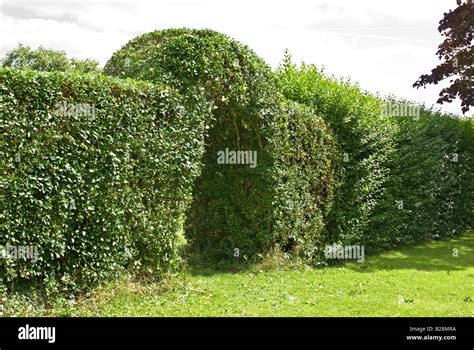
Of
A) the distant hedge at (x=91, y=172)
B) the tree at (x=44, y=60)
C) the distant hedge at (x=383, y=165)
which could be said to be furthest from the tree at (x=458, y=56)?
the tree at (x=44, y=60)

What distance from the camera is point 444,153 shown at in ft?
61.5

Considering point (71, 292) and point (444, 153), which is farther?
point (444, 153)

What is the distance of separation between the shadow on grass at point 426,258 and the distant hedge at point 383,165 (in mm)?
383

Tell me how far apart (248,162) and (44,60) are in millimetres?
44529

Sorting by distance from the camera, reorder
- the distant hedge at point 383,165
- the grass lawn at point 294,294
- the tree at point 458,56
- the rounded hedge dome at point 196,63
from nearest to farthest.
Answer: the grass lawn at point 294,294
the rounded hedge dome at point 196,63
the distant hedge at point 383,165
the tree at point 458,56

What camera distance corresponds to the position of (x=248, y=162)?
40.9 feet

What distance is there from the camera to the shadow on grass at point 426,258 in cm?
1397

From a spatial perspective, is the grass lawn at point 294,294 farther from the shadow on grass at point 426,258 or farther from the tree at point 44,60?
the tree at point 44,60

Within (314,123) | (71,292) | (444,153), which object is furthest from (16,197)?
(444,153)

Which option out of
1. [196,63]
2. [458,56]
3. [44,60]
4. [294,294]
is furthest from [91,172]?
[44,60]

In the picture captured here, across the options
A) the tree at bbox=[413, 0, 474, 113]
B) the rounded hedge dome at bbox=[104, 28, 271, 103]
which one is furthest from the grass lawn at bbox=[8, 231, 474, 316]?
the tree at bbox=[413, 0, 474, 113]

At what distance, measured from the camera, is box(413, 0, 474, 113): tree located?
23.9m
